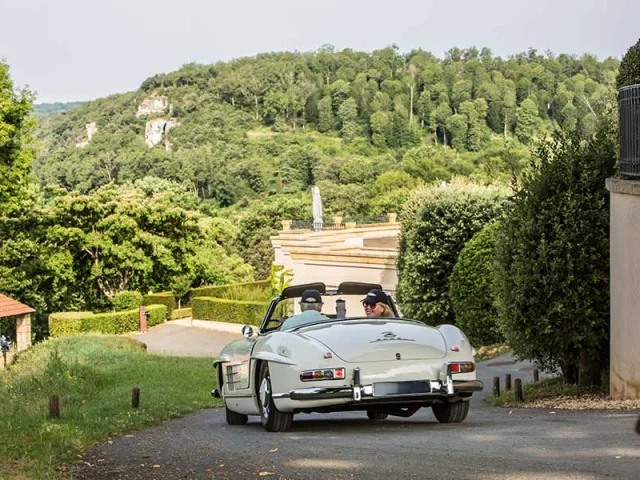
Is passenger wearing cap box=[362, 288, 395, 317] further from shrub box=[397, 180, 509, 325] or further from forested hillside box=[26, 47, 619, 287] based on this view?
forested hillside box=[26, 47, 619, 287]

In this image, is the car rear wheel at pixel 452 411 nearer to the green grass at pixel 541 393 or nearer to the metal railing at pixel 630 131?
the green grass at pixel 541 393

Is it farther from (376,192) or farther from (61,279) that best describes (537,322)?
(376,192)

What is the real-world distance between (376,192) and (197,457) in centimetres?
10955

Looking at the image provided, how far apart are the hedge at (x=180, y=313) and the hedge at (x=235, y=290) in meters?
1.17

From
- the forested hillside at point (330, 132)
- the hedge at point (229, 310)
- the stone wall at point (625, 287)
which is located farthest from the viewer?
the forested hillside at point (330, 132)

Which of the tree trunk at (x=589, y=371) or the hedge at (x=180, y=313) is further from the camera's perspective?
the hedge at (x=180, y=313)

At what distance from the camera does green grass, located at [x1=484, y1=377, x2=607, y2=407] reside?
15.1 meters

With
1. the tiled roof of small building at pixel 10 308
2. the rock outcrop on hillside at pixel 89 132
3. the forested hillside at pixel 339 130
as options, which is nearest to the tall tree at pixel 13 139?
the tiled roof of small building at pixel 10 308

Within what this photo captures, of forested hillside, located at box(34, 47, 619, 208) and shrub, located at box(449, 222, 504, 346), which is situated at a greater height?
forested hillside, located at box(34, 47, 619, 208)

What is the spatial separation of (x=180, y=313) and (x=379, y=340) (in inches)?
2268

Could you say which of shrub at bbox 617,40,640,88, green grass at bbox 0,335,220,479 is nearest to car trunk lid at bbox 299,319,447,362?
green grass at bbox 0,335,220,479

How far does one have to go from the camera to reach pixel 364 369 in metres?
9.59

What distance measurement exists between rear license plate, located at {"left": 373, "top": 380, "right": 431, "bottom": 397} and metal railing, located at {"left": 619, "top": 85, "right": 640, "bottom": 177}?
5502 millimetres

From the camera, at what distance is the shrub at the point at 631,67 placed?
48.6ft
